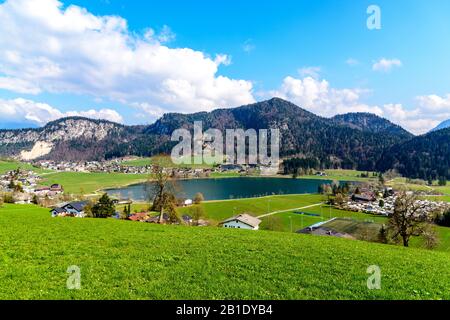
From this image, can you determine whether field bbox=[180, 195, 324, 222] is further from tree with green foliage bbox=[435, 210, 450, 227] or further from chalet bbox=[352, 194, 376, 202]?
tree with green foliage bbox=[435, 210, 450, 227]

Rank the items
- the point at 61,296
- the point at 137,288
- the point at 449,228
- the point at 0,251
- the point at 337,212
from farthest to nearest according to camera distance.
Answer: the point at 337,212 < the point at 449,228 < the point at 0,251 < the point at 137,288 < the point at 61,296

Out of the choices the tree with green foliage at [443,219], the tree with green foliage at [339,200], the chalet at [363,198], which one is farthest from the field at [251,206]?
the tree with green foliage at [443,219]

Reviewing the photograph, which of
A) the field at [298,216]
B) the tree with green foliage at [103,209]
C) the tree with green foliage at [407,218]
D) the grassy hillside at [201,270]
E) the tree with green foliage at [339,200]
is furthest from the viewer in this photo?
the tree with green foliage at [339,200]

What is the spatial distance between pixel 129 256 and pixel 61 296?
5.91 meters

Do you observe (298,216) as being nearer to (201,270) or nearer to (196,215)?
(196,215)

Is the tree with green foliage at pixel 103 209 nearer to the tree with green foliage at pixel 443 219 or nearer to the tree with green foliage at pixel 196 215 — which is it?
the tree with green foliage at pixel 196 215

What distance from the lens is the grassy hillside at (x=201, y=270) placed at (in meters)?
11.4

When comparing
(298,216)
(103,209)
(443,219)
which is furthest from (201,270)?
(443,219)

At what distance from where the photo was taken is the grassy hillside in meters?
11.4

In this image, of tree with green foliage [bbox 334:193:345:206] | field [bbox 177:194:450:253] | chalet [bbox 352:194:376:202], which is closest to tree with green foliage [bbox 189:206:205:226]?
field [bbox 177:194:450:253]

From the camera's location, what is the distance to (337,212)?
11800 centimetres

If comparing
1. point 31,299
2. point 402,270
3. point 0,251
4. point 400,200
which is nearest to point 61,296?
point 31,299

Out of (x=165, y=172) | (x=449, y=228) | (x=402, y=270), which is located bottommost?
(x=449, y=228)
